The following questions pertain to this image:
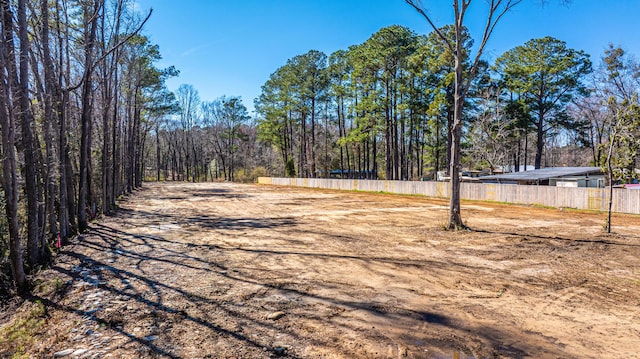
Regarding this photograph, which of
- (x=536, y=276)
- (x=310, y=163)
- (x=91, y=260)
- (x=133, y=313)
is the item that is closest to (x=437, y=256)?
(x=536, y=276)

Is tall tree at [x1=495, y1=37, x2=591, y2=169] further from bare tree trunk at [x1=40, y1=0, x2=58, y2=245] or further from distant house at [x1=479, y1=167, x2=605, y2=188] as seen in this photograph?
bare tree trunk at [x1=40, y1=0, x2=58, y2=245]

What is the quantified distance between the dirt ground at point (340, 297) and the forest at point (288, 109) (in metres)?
1.96

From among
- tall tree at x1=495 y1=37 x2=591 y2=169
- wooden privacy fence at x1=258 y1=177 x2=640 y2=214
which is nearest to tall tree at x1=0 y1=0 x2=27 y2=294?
wooden privacy fence at x1=258 y1=177 x2=640 y2=214

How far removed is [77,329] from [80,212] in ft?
27.2

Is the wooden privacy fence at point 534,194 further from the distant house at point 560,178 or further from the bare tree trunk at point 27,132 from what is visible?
the bare tree trunk at point 27,132

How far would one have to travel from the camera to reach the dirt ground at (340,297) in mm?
3418

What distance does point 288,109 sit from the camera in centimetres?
4481

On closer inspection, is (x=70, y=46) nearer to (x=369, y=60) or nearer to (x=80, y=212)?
(x=80, y=212)

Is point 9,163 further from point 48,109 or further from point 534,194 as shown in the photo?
point 534,194

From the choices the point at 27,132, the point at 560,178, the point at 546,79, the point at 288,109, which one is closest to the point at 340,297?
the point at 27,132

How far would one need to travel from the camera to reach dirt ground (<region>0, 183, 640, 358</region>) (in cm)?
342

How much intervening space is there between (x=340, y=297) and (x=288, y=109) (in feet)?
137

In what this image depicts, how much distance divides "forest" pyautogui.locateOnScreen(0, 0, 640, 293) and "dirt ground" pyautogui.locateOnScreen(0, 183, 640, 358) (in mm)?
1964

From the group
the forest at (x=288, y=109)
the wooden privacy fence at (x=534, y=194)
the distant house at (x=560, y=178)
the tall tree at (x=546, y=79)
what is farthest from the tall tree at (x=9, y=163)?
the tall tree at (x=546, y=79)
